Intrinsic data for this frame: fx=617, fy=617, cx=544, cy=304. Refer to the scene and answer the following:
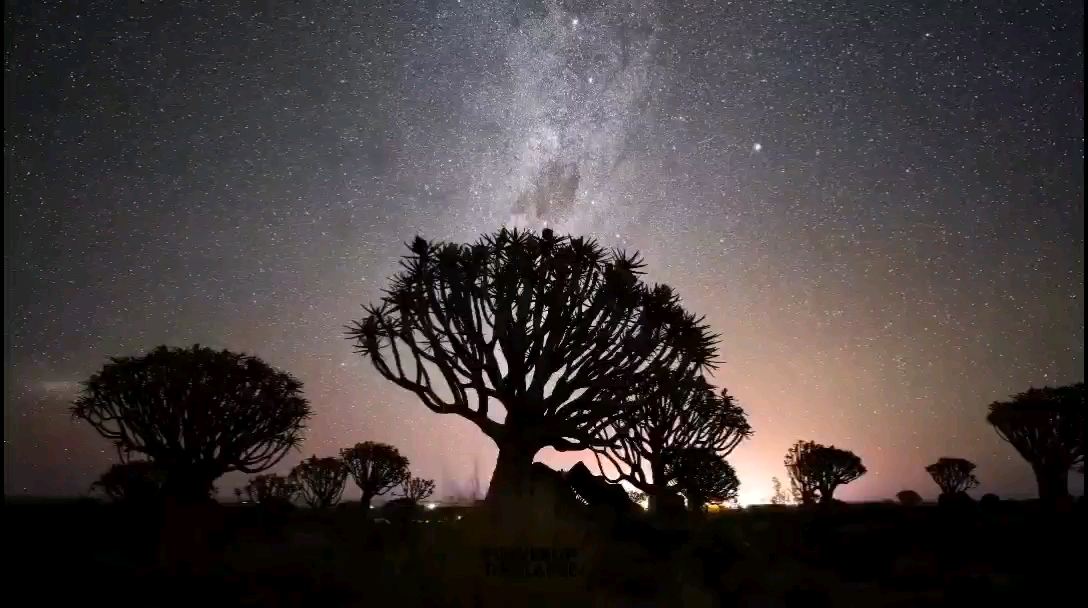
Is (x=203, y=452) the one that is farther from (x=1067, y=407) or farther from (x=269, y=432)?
(x=1067, y=407)

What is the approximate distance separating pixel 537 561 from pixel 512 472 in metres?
2.48

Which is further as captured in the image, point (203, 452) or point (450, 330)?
point (203, 452)

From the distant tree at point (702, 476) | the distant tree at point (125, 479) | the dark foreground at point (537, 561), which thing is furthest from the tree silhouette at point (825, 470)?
the distant tree at point (125, 479)

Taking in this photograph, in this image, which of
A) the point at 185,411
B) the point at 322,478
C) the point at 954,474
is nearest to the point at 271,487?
the point at 322,478

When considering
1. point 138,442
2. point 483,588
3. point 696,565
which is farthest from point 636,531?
point 138,442

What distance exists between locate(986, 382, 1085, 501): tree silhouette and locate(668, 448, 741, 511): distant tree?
34.7 ft

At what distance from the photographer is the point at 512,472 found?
1238 centimetres

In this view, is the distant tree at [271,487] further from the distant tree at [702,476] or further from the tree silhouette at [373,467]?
the distant tree at [702,476]

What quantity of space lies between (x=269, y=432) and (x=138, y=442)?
269cm

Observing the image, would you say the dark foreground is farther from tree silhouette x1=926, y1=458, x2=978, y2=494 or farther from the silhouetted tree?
tree silhouette x1=926, y1=458, x2=978, y2=494

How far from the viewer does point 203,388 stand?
13.9 m

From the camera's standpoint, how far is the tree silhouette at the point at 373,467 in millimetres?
31672

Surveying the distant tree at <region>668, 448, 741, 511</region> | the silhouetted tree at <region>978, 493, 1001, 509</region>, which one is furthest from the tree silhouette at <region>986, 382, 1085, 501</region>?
the distant tree at <region>668, 448, 741, 511</region>

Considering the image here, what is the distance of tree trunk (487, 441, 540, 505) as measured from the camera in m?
12.2
